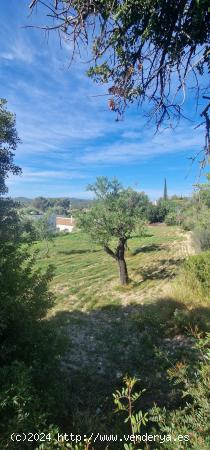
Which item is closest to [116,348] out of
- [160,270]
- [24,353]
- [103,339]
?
[103,339]

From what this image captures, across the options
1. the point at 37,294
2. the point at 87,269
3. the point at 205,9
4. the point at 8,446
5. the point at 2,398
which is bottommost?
the point at 87,269

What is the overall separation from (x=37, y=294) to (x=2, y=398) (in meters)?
1.77

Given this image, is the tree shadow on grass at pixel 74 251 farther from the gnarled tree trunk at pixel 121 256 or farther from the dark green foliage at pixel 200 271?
the dark green foliage at pixel 200 271

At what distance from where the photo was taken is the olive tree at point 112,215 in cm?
1425

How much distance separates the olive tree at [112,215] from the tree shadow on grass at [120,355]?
565 cm

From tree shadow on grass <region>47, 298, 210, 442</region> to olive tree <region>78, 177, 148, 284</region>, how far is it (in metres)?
5.65

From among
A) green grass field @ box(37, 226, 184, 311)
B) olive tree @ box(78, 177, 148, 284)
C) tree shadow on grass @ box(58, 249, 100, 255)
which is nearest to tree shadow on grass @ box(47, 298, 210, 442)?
green grass field @ box(37, 226, 184, 311)

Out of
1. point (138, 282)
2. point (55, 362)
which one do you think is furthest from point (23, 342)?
point (138, 282)

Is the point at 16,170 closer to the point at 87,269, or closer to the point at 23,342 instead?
the point at 23,342

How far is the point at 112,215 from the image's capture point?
14195mm

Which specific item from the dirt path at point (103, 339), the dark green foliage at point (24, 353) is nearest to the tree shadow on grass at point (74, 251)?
the dirt path at point (103, 339)

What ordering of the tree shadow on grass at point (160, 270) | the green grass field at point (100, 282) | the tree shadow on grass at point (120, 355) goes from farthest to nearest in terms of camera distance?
1. the tree shadow on grass at point (160, 270)
2. the green grass field at point (100, 282)
3. the tree shadow on grass at point (120, 355)

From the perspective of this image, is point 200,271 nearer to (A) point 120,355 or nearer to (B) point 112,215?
(A) point 120,355

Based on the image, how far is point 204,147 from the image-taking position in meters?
3.16
